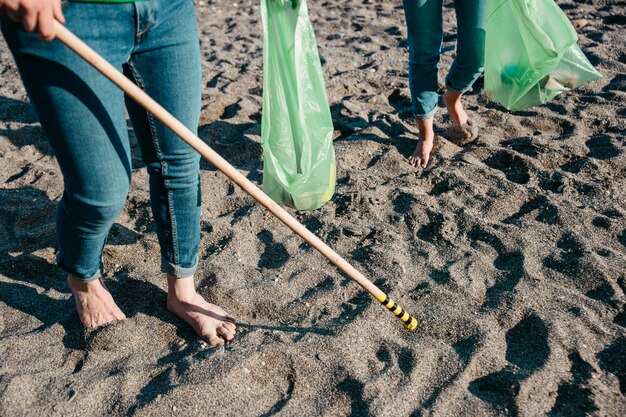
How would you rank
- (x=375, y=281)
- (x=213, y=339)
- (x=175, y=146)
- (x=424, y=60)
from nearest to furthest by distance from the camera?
(x=175, y=146), (x=213, y=339), (x=375, y=281), (x=424, y=60)

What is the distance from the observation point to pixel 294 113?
236cm

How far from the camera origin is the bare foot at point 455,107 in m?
3.37

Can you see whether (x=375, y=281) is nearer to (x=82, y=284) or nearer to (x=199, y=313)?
(x=199, y=313)

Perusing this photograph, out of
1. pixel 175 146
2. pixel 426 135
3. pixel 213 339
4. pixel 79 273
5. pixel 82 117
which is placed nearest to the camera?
pixel 82 117

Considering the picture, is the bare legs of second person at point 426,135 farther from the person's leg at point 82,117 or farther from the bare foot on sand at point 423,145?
the person's leg at point 82,117

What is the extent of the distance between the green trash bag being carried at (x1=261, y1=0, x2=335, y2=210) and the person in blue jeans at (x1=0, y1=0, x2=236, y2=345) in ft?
1.43

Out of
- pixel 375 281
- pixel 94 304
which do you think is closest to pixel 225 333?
pixel 94 304

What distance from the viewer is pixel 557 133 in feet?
11.6

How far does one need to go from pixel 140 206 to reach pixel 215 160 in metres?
1.37

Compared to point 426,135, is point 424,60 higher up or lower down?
higher up

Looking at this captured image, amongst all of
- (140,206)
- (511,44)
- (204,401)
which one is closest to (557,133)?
(511,44)

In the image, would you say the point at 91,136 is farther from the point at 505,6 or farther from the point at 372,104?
the point at 372,104

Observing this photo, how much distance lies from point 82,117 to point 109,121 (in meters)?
0.09

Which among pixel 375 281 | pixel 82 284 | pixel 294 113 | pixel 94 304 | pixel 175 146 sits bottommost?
pixel 375 281
